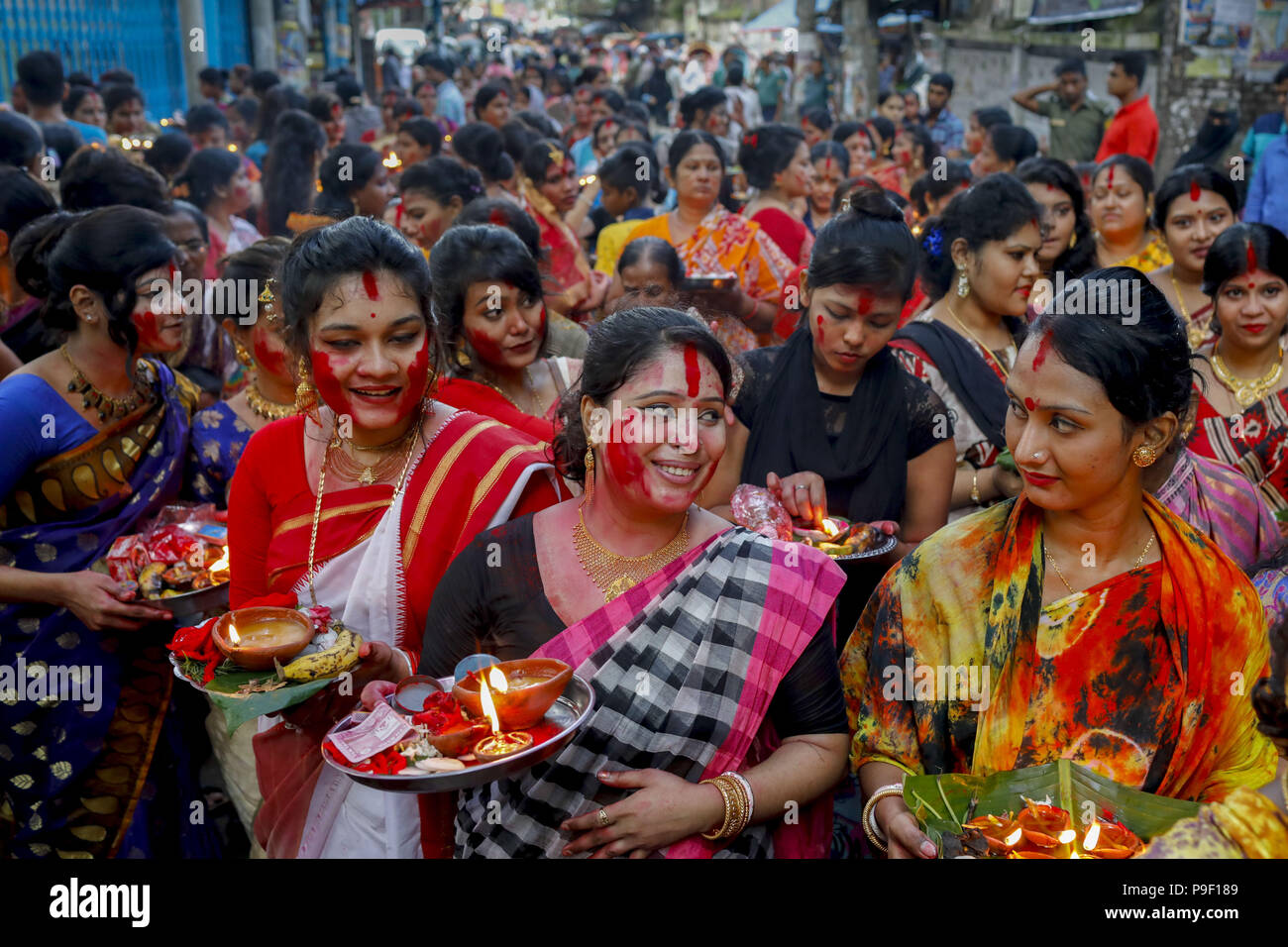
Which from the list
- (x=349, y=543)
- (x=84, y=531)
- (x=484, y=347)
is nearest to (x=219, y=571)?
(x=84, y=531)

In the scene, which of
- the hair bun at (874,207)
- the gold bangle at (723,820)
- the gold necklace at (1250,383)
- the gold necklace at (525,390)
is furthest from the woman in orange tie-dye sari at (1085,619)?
the gold necklace at (1250,383)

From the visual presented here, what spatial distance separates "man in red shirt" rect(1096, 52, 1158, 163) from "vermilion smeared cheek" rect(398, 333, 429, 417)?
27.9ft

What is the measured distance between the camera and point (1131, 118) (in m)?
9.75

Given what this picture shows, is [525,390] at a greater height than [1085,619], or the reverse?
[525,390]

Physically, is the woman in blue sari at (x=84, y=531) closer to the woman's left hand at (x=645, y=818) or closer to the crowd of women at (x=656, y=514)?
the crowd of women at (x=656, y=514)

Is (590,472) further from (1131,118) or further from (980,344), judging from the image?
(1131,118)

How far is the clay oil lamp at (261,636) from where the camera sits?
2301mm

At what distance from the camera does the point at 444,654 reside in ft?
7.90

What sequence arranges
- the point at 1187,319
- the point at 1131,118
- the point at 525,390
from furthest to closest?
the point at 1131,118
the point at 1187,319
the point at 525,390

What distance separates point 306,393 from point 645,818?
1.34 m

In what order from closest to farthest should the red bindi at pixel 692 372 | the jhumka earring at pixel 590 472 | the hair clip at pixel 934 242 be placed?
1. the red bindi at pixel 692 372
2. the jhumka earring at pixel 590 472
3. the hair clip at pixel 934 242

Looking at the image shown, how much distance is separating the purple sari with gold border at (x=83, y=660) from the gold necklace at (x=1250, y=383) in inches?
138

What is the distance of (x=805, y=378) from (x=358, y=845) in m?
1.87

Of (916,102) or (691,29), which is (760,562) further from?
(691,29)
